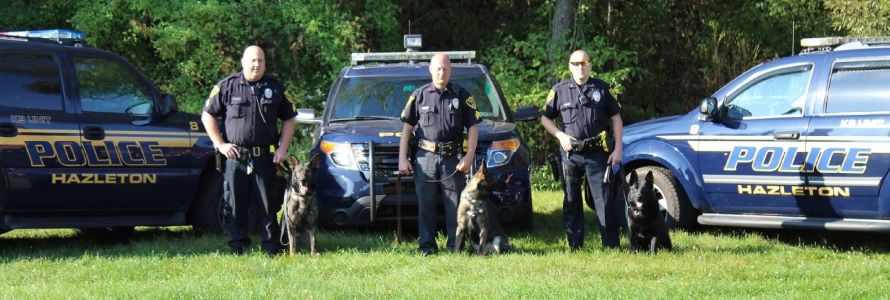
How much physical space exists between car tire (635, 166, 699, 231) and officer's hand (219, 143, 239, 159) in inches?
146

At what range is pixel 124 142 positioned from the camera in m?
8.52

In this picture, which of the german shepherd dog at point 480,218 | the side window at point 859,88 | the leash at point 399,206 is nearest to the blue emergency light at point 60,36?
the leash at point 399,206

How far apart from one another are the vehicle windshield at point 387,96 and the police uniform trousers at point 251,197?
5.37 feet

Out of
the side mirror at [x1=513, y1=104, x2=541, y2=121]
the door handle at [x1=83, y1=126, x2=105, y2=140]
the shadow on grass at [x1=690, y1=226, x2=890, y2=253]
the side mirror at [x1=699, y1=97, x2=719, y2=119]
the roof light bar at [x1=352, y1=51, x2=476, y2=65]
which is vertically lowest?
the shadow on grass at [x1=690, y1=226, x2=890, y2=253]

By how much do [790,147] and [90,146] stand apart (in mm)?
5468

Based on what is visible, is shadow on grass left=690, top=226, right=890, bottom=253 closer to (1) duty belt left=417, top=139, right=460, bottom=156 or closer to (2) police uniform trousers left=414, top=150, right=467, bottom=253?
(2) police uniform trousers left=414, top=150, right=467, bottom=253

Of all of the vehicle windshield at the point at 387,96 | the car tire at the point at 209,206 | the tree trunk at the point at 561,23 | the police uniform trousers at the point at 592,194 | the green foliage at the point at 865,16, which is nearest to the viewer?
the police uniform trousers at the point at 592,194

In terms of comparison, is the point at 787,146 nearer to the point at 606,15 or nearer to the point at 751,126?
the point at 751,126

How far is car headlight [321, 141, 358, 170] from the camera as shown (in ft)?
29.2

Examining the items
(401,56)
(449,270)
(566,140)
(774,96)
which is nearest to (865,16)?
(774,96)

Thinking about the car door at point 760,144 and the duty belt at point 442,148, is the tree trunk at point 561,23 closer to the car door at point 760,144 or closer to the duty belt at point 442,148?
the car door at point 760,144

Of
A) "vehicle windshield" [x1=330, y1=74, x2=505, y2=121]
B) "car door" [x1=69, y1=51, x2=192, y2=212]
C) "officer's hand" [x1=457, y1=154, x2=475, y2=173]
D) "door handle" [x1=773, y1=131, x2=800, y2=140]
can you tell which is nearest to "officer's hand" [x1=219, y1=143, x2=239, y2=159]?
"car door" [x1=69, y1=51, x2=192, y2=212]

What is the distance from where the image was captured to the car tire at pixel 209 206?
30.2 ft

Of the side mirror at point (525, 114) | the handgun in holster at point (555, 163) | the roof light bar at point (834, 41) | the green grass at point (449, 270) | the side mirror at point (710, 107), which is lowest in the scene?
the green grass at point (449, 270)
